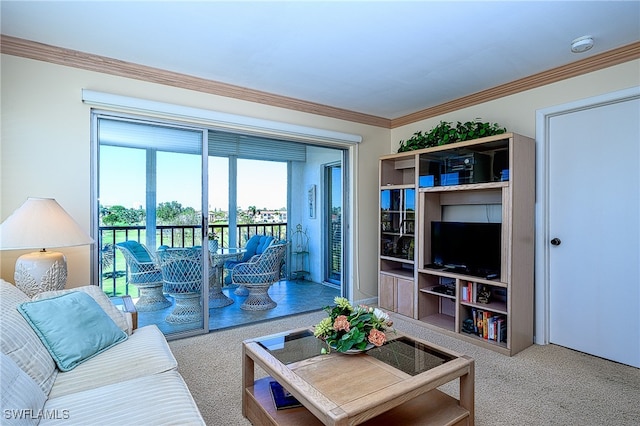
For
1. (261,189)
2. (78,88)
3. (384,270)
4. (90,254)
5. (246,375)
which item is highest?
Result: (78,88)

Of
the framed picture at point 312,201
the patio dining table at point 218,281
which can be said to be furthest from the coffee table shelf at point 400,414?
the framed picture at point 312,201

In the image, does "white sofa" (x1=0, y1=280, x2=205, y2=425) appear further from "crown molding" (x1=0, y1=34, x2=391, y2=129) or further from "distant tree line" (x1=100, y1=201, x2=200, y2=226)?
"crown molding" (x1=0, y1=34, x2=391, y2=129)

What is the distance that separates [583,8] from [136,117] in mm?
3306

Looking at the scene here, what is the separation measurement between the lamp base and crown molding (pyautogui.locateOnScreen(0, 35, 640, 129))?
1503 mm

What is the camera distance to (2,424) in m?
1.03

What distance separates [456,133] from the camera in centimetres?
336

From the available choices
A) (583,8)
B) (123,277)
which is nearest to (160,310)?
(123,277)

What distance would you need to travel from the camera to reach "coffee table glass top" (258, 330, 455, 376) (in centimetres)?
174

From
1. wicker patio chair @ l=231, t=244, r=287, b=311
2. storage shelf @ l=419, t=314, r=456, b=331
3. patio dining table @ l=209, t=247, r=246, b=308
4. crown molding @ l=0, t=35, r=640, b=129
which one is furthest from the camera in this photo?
wicker patio chair @ l=231, t=244, r=287, b=311

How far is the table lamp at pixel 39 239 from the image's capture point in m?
2.04

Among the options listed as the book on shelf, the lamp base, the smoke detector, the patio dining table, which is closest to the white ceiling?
the smoke detector

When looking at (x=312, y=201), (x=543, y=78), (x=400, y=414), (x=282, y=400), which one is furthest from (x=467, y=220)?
(x=282, y=400)

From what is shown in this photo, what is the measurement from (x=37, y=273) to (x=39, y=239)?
28cm

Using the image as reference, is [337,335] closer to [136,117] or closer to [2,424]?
[2,424]
